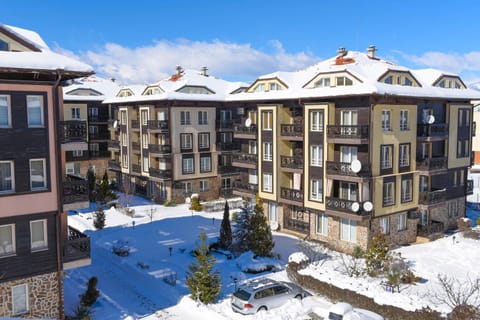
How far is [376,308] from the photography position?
2030 centimetres

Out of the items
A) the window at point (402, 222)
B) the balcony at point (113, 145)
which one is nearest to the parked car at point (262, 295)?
the window at point (402, 222)

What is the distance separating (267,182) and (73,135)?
1959cm

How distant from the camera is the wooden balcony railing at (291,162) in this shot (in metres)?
33.6

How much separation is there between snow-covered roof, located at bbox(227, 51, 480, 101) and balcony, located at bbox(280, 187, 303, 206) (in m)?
7.19

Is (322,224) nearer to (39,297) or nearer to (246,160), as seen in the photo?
(246,160)

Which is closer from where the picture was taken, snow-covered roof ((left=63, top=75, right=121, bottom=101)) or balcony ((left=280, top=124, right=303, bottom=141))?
balcony ((left=280, top=124, right=303, bottom=141))

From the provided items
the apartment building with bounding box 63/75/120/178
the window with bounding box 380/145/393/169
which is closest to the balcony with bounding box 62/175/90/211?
the window with bounding box 380/145/393/169

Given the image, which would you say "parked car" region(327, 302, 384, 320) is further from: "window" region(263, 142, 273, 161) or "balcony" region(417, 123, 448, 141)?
"window" region(263, 142, 273, 161)

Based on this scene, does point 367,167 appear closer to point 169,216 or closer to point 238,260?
point 238,260

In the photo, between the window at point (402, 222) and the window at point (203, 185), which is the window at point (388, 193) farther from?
the window at point (203, 185)

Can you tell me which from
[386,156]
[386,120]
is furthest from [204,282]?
[386,120]

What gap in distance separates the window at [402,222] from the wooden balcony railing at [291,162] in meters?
8.19

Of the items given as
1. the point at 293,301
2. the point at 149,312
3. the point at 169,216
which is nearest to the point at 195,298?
the point at 149,312

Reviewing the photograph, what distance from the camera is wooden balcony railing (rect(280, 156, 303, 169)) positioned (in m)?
33.6
